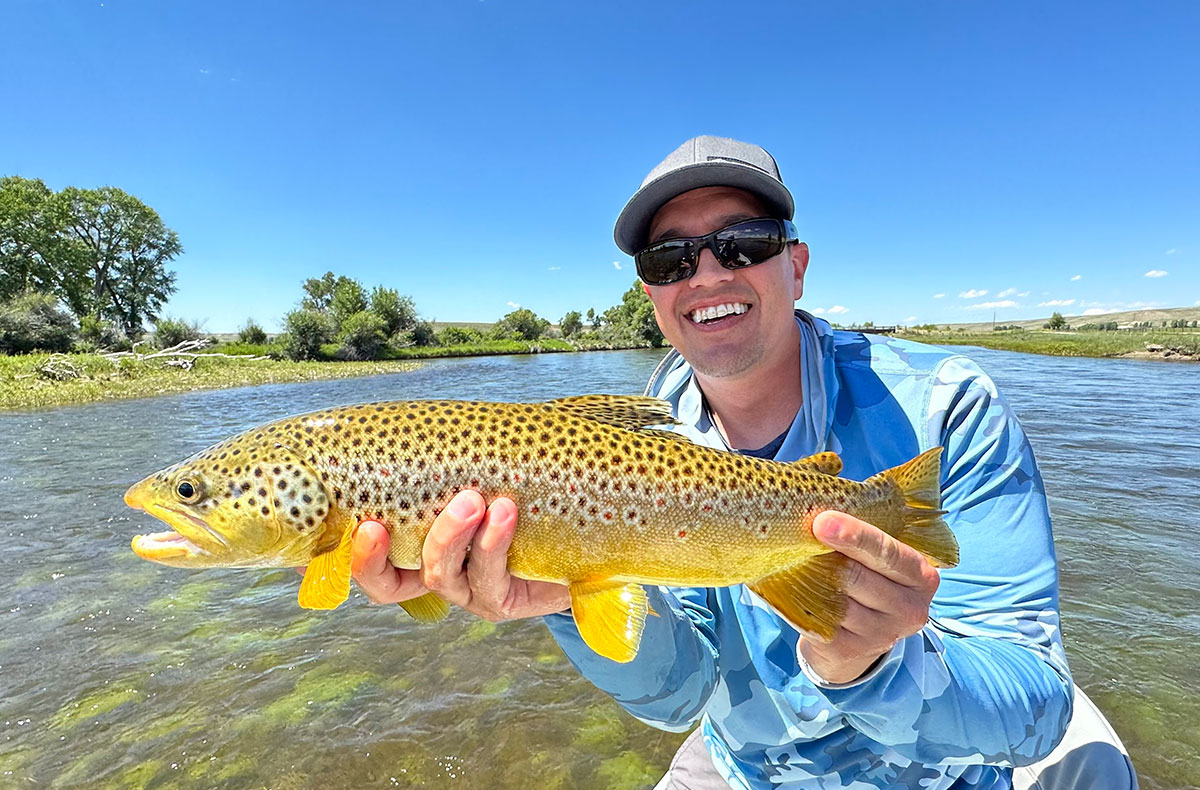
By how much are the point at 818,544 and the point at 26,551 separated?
1193 centimetres

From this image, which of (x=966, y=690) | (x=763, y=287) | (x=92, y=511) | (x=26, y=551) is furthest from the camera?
(x=92, y=511)

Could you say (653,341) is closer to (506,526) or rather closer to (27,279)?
(27,279)

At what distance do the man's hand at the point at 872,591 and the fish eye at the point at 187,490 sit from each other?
98.9 inches

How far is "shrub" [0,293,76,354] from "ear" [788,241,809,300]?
56.5m

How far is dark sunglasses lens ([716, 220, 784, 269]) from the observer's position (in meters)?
3.29

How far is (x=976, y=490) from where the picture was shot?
8.32 feet

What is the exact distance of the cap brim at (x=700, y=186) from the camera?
10.5 feet

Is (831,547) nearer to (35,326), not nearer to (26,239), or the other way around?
(35,326)

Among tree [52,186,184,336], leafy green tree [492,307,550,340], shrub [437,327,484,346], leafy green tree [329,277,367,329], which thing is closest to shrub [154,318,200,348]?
tree [52,186,184,336]

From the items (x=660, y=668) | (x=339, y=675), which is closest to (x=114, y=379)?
(x=339, y=675)

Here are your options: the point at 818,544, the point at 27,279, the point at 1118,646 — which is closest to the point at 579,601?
the point at 818,544

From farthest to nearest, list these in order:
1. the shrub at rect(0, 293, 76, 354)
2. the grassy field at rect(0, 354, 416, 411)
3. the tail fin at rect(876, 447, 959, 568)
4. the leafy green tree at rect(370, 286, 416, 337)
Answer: the leafy green tree at rect(370, 286, 416, 337), the shrub at rect(0, 293, 76, 354), the grassy field at rect(0, 354, 416, 411), the tail fin at rect(876, 447, 959, 568)

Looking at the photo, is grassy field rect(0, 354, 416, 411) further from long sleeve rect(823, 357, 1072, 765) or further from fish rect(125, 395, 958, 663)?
long sleeve rect(823, 357, 1072, 765)

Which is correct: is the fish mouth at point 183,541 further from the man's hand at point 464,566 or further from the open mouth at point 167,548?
the man's hand at point 464,566
